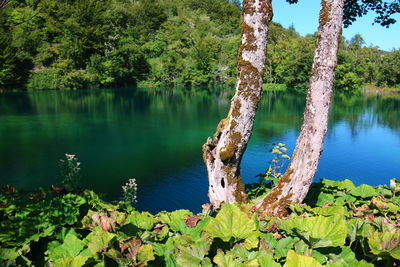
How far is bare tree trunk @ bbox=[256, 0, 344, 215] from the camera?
13.1 ft

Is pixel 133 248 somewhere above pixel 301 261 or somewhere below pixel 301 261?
below

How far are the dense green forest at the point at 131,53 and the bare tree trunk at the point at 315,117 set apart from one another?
44.4m

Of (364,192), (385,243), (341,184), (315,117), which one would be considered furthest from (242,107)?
(385,243)

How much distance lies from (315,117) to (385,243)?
2509 mm

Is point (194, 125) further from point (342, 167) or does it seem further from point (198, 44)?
point (198, 44)

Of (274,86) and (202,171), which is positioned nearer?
(202,171)

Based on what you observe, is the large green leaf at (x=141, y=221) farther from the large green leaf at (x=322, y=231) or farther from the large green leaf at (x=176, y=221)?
the large green leaf at (x=322, y=231)

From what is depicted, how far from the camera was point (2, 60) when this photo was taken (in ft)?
132

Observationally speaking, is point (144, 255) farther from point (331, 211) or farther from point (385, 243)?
point (331, 211)

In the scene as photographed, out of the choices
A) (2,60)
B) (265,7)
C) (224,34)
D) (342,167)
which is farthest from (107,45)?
(265,7)

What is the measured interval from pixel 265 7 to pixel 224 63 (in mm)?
55456

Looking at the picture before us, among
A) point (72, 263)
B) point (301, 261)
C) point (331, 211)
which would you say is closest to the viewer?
point (301, 261)

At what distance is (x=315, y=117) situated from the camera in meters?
4.11

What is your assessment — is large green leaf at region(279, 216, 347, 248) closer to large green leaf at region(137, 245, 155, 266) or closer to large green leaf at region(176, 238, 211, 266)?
large green leaf at region(176, 238, 211, 266)
